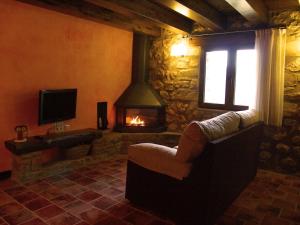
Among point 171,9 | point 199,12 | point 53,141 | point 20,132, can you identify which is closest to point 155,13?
point 171,9

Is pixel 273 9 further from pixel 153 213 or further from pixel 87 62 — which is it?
pixel 153 213

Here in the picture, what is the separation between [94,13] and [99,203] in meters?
2.63

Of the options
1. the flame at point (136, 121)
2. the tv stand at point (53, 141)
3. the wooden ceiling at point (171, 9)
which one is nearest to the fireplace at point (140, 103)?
the flame at point (136, 121)

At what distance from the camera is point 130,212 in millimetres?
2633

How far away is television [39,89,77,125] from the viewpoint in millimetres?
3510

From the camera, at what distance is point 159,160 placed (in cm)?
250

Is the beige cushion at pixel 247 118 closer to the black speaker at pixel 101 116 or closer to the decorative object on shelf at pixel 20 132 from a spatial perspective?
the black speaker at pixel 101 116

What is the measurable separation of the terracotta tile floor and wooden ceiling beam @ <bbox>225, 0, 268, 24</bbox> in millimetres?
2297

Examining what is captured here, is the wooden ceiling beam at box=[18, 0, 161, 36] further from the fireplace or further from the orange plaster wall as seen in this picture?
the fireplace

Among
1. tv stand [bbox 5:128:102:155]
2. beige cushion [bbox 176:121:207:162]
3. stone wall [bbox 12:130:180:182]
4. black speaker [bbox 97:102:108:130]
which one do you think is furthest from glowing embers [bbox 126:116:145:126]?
beige cushion [bbox 176:121:207:162]

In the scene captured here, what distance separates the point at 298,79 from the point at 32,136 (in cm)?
392

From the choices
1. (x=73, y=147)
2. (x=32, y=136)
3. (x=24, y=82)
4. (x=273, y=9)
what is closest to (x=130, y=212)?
(x=73, y=147)

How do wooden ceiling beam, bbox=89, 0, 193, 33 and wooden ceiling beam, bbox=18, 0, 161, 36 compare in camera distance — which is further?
wooden ceiling beam, bbox=18, 0, 161, 36

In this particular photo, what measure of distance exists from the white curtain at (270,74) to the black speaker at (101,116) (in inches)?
101
